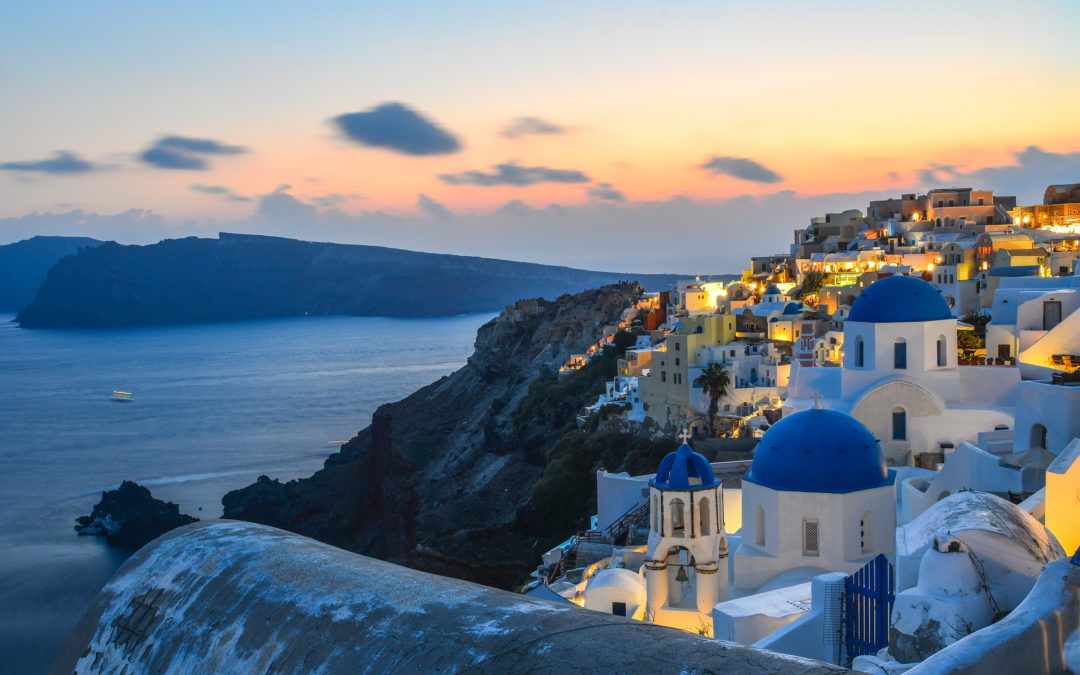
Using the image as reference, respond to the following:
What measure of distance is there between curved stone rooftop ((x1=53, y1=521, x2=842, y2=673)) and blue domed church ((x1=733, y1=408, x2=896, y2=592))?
8533 millimetres

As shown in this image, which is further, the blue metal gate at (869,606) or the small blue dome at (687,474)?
the small blue dome at (687,474)

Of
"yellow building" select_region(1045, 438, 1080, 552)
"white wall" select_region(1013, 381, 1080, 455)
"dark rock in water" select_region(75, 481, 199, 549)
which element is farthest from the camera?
"dark rock in water" select_region(75, 481, 199, 549)

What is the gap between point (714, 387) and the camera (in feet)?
92.5

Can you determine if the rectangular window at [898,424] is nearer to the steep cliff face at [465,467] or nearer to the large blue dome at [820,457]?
the large blue dome at [820,457]

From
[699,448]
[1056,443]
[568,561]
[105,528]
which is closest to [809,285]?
[699,448]

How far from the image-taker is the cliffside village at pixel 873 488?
6.10m

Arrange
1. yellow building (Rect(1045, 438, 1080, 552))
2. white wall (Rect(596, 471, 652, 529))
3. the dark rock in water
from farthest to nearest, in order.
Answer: the dark rock in water < white wall (Rect(596, 471, 652, 529)) < yellow building (Rect(1045, 438, 1080, 552))

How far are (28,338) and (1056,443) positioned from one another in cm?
18399

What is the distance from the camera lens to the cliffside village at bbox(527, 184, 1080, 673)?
20.0ft

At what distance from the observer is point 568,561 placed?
18.1 metres

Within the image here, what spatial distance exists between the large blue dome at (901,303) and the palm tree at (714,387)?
1027 centimetres

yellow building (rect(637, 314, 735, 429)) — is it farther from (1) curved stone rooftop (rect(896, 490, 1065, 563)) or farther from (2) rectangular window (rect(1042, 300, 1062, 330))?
(1) curved stone rooftop (rect(896, 490, 1065, 563))

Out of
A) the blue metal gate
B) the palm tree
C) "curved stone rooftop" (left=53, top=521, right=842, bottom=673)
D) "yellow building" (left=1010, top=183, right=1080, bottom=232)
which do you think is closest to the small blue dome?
the blue metal gate

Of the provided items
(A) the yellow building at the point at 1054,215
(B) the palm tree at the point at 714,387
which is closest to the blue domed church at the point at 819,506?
(B) the palm tree at the point at 714,387
